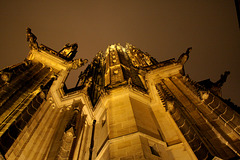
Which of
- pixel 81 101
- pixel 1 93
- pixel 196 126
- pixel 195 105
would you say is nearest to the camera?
pixel 196 126

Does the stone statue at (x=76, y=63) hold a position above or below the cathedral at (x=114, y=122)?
above

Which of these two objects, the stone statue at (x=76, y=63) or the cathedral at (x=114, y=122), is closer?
the cathedral at (x=114, y=122)

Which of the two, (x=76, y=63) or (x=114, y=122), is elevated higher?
(x=76, y=63)

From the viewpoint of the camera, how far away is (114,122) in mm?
7059

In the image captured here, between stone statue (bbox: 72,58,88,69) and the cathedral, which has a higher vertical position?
stone statue (bbox: 72,58,88,69)

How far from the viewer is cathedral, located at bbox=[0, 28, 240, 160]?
223 inches

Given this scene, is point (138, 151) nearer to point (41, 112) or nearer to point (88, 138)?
point (88, 138)

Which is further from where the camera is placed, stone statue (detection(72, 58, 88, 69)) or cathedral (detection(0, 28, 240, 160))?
stone statue (detection(72, 58, 88, 69))

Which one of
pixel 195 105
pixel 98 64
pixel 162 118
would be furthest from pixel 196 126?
pixel 98 64

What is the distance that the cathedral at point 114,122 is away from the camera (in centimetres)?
567

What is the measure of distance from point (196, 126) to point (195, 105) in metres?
1.69

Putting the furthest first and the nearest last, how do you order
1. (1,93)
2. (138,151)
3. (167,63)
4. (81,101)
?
1. (167,63)
2. (81,101)
3. (1,93)
4. (138,151)

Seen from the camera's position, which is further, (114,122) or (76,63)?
(76,63)

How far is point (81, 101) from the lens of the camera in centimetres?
1063
